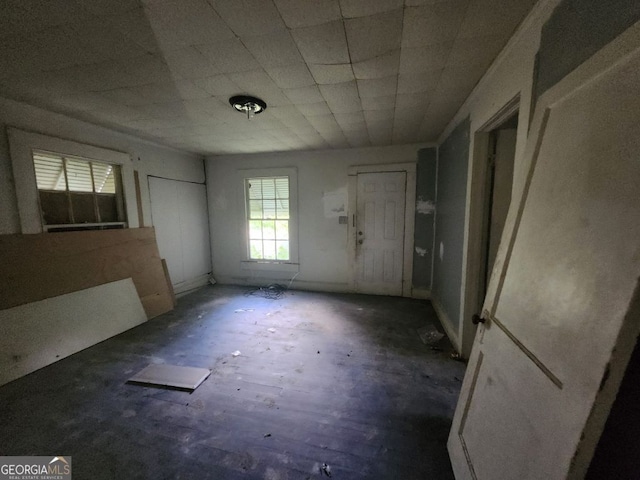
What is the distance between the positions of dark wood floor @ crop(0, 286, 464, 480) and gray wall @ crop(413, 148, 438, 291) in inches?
49.8

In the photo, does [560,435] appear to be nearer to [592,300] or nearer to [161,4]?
[592,300]

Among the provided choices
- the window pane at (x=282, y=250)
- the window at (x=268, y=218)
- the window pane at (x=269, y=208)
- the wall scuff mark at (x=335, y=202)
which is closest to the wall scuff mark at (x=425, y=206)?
the wall scuff mark at (x=335, y=202)

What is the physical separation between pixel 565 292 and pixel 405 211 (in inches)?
132

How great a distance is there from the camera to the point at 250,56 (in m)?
1.64

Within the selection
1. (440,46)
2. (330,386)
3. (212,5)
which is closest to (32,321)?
(330,386)

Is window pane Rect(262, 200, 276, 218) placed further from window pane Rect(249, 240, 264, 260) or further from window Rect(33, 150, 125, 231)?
window Rect(33, 150, 125, 231)

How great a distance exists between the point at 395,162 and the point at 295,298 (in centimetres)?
283

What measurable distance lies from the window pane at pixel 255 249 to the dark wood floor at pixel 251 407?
1971 millimetres

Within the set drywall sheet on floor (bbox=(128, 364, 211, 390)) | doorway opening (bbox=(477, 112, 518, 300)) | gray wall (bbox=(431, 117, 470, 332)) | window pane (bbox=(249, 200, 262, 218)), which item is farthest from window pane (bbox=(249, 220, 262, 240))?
doorway opening (bbox=(477, 112, 518, 300))

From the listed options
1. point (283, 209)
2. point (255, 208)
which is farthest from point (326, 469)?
point (255, 208)

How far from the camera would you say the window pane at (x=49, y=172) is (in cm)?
256

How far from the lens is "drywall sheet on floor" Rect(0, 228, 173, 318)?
234 centimetres

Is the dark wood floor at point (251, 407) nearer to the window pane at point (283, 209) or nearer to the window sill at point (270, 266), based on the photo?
the window sill at point (270, 266)

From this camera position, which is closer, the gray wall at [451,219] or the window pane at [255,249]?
the gray wall at [451,219]
